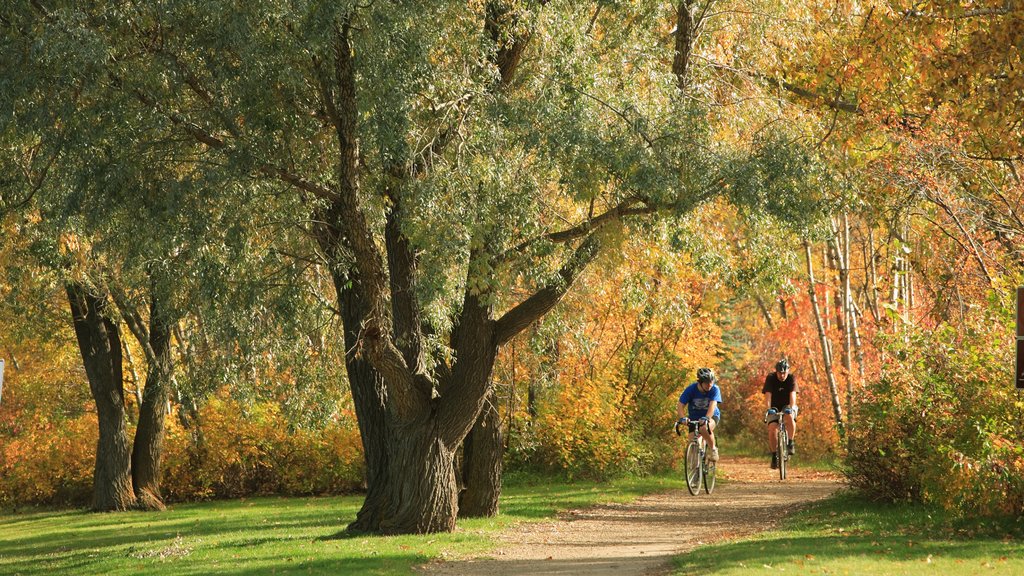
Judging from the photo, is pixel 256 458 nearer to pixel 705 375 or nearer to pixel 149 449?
pixel 149 449

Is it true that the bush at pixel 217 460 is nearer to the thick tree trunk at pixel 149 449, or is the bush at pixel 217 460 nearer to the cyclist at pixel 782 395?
the thick tree trunk at pixel 149 449

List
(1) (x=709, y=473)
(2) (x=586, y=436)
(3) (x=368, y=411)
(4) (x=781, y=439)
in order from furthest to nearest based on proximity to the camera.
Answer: (2) (x=586, y=436) → (1) (x=709, y=473) → (4) (x=781, y=439) → (3) (x=368, y=411)

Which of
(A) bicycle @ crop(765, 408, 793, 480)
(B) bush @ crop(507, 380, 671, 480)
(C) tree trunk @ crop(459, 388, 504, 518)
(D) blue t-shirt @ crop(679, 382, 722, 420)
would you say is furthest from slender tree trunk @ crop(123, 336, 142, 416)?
(A) bicycle @ crop(765, 408, 793, 480)

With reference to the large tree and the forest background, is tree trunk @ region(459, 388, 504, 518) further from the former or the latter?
the large tree

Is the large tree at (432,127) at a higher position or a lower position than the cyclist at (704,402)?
higher

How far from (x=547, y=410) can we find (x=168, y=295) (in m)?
12.1

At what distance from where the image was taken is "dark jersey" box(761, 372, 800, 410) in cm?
1686

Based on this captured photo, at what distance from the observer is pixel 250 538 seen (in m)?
15.4

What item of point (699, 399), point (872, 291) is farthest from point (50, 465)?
point (872, 291)

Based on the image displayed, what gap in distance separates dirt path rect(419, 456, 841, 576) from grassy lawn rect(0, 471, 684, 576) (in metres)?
0.55

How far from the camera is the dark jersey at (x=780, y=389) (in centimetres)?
1686

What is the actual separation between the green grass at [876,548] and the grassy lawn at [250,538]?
332 cm

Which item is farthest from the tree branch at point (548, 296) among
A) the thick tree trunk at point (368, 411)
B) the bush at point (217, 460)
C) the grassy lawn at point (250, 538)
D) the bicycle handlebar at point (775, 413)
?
the bush at point (217, 460)

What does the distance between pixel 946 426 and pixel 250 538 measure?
938cm
